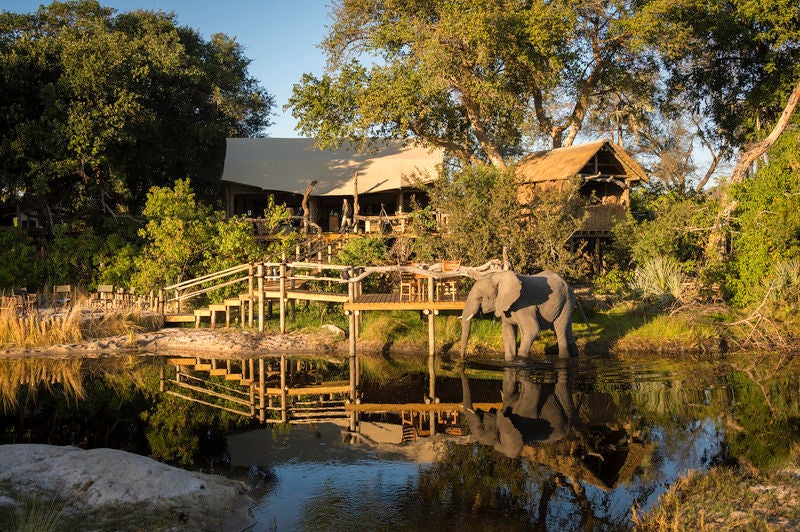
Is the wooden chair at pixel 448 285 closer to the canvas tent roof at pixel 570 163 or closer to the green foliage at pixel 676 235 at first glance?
the green foliage at pixel 676 235

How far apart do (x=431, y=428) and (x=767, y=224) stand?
37.0 ft

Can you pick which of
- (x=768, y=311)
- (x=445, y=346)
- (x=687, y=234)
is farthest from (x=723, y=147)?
(x=445, y=346)

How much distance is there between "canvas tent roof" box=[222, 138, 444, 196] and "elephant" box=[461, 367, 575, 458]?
15038 millimetres

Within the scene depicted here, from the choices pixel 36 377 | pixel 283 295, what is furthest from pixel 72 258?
pixel 36 377

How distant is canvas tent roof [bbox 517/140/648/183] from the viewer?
77.6 feet

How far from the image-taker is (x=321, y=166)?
2952 centimetres

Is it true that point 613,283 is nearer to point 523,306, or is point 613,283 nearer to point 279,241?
point 523,306

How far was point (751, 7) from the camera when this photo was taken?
22078 millimetres

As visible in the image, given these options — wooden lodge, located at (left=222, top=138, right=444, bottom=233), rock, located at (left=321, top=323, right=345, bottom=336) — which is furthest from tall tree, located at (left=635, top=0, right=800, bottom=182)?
rock, located at (left=321, top=323, right=345, bottom=336)

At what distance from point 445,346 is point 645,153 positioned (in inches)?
1315

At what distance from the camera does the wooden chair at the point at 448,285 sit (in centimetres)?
1527

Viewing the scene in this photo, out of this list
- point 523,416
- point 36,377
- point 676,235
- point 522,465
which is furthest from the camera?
point 676,235

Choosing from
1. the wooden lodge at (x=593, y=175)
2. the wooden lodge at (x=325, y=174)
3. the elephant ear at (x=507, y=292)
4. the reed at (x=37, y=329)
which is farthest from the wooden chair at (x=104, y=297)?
the wooden lodge at (x=593, y=175)

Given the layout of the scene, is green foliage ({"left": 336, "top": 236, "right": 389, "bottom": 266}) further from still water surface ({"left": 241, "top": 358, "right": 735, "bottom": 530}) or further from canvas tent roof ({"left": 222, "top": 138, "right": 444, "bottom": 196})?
canvas tent roof ({"left": 222, "top": 138, "right": 444, "bottom": 196})
